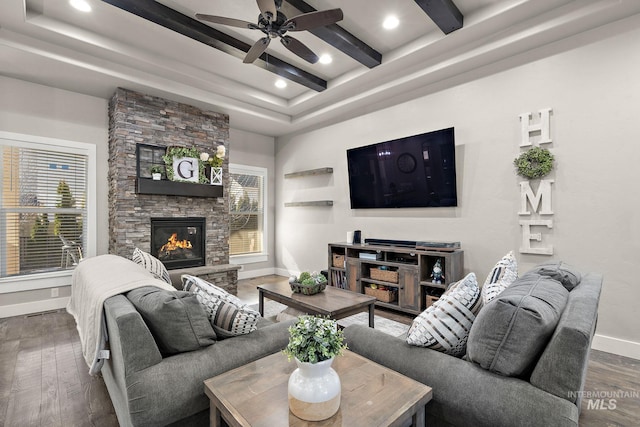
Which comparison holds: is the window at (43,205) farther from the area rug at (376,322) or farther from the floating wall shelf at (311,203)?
the floating wall shelf at (311,203)

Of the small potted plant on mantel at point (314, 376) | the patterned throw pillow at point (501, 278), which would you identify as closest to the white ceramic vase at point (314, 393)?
the small potted plant on mantel at point (314, 376)

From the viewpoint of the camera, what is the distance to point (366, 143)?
4.96 meters

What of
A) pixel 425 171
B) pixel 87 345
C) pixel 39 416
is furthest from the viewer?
pixel 425 171

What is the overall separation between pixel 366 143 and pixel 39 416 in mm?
4597

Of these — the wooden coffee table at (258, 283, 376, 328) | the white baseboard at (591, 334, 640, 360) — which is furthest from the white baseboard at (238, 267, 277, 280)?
the white baseboard at (591, 334, 640, 360)

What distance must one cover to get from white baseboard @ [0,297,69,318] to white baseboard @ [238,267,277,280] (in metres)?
2.68

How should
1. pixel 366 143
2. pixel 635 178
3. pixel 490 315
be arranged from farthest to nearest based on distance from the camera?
pixel 366 143, pixel 635 178, pixel 490 315

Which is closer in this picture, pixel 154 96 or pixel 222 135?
pixel 154 96

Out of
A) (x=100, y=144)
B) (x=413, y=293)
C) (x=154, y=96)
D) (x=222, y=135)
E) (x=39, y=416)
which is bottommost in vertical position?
(x=39, y=416)

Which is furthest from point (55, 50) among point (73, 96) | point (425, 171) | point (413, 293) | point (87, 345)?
point (413, 293)

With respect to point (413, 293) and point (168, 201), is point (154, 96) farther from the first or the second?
point (413, 293)

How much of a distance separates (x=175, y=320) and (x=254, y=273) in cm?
488

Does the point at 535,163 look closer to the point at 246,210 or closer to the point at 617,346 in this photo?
the point at 617,346

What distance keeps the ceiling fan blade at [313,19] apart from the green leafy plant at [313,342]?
239cm
